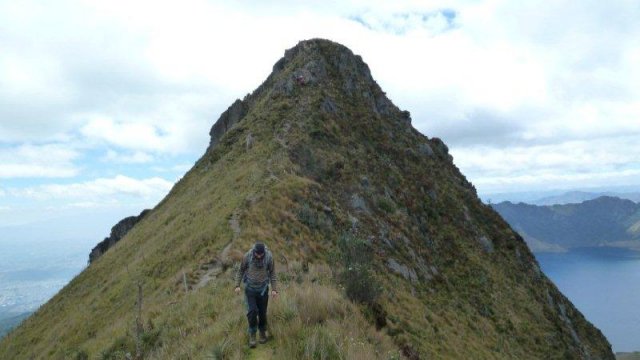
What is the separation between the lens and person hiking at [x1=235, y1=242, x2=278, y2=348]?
10688 millimetres

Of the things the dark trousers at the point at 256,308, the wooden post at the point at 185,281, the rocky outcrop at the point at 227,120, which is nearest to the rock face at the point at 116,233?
the rocky outcrop at the point at 227,120

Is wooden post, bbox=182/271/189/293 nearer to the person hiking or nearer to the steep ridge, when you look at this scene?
the steep ridge

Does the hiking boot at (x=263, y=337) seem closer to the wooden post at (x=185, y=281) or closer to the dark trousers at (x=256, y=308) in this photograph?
the dark trousers at (x=256, y=308)

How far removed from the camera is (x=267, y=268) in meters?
11.2

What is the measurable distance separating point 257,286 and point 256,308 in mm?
495

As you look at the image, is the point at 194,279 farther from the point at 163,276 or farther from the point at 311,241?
the point at 311,241

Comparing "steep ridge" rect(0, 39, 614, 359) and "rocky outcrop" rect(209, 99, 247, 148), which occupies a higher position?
"rocky outcrop" rect(209, 99, 247, 148)

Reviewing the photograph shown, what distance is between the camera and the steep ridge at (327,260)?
13383mm

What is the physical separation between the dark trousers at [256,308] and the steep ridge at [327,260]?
422mm

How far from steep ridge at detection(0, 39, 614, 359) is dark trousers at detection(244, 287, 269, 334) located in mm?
422

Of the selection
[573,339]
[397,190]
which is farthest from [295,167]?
[573,339]

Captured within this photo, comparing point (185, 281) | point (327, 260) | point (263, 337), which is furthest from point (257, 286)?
point (327, 260)

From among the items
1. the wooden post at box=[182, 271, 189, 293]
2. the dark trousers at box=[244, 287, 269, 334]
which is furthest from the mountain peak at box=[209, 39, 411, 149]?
the dark trousers at box=[244, 287, 269, 334]

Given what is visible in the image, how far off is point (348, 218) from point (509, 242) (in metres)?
29.3
